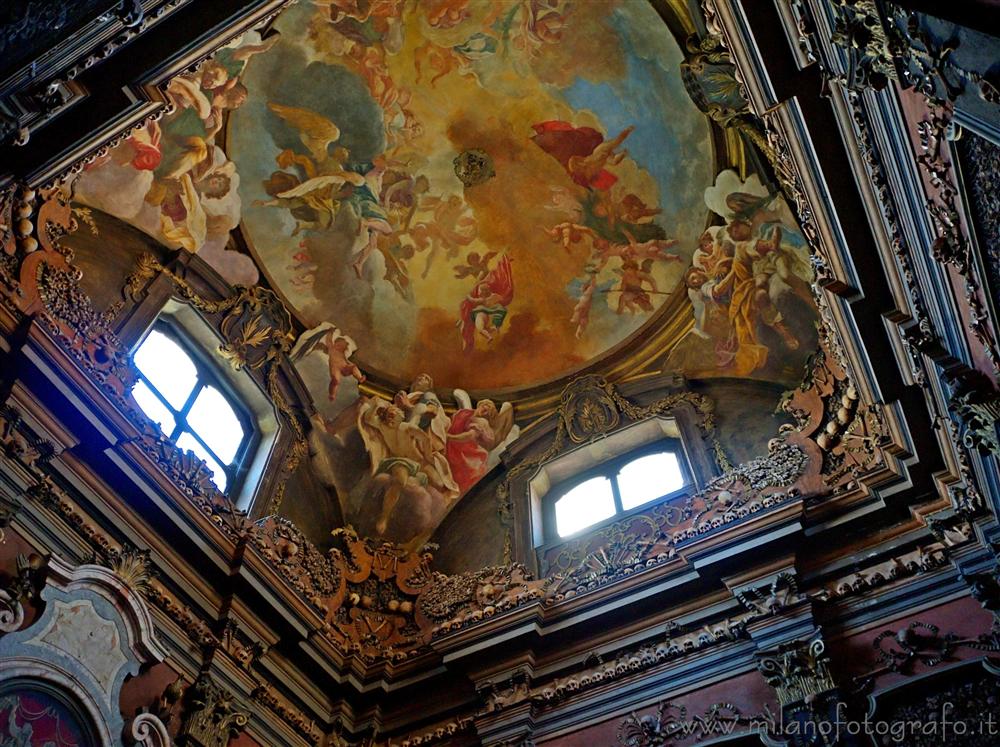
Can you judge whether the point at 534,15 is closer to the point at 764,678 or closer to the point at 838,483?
the point at 838,483

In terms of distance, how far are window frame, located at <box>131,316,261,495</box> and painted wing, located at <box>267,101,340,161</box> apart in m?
3.03

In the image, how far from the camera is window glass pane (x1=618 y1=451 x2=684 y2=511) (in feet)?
35.7

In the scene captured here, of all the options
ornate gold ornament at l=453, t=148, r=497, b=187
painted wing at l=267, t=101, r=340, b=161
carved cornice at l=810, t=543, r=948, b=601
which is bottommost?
carved cornice at l=810, t=543, r=948, b=601

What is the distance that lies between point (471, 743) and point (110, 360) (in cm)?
516

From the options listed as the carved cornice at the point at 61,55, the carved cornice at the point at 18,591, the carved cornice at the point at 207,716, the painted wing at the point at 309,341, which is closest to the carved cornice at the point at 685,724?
the carved cornice at the point at 207,716

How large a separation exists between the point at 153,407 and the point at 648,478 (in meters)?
5.86

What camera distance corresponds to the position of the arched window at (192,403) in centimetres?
968

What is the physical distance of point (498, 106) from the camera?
1242 cm

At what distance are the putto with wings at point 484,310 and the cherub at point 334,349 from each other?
168cm

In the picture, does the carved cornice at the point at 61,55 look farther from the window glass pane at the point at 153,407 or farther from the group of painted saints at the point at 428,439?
the group of painted saints at the point at 428,439

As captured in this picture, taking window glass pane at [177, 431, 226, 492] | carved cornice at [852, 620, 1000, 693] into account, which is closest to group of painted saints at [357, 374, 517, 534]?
window glass pane at [177, 431, 226, 492]

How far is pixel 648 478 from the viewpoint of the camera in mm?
11180

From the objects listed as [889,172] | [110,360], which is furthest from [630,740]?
[110,360]

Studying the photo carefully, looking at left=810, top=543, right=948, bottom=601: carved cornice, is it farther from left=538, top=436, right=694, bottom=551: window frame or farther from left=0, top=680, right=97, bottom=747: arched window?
left=0, top=680, right=97, bottom=747: arched window
